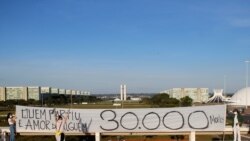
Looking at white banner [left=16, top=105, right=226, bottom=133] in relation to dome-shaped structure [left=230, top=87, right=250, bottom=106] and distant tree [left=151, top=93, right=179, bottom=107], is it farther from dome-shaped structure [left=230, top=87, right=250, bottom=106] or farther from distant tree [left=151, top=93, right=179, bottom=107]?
dome-shaped structure [left=230, top=87, right=250, bottom=106]

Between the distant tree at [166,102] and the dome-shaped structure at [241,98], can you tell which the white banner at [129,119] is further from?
the dome-shaped structure at [241,98]

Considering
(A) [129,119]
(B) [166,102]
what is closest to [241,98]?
(B) [166,102]

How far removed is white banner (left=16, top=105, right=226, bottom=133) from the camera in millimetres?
23484

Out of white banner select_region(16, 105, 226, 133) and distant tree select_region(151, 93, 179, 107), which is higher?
white banner select_region(16, 105, 226, 133)

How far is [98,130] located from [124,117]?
1.53 meters

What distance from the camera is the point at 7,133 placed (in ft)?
81.0

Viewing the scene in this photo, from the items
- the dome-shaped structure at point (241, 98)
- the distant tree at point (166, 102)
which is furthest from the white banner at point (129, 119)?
the dome-shaped structure at point (241, 98)

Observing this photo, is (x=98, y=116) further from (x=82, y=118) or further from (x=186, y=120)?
(x=186, y=120)

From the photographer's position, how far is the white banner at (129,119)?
23.5 m

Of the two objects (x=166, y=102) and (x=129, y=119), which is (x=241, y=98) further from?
(x=129, y=119)

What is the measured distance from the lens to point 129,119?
23953 millimetres

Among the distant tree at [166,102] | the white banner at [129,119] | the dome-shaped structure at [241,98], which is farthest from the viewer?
the dome-shaped structure at [241,98]

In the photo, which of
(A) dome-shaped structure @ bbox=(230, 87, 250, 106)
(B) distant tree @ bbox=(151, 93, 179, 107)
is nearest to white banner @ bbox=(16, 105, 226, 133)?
(B) distant tree @ bbox=(151, 93, 179, 107)

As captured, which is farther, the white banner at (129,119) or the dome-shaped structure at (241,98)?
the dome-shaped structure at (241,98)
